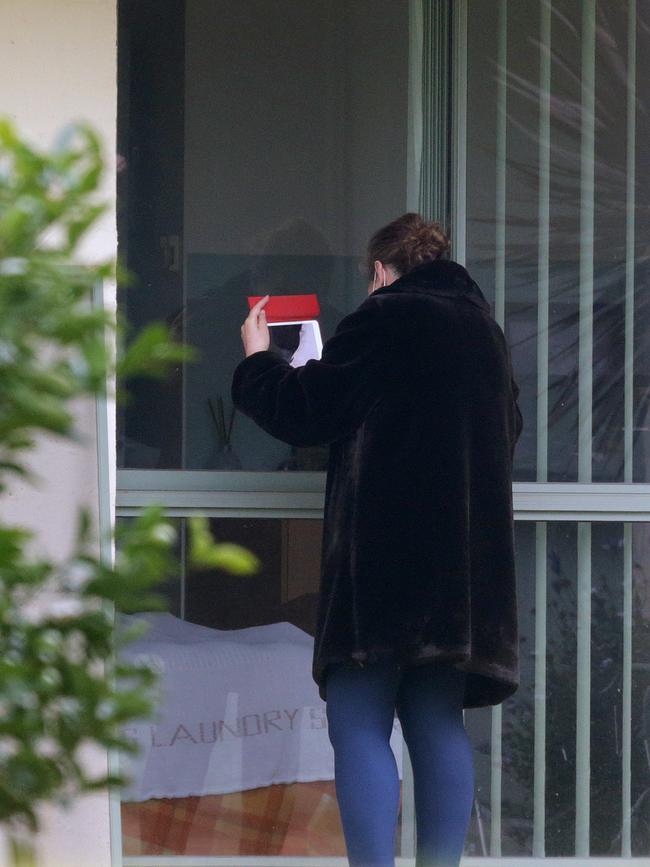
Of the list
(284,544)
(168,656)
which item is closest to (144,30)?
(284,544)

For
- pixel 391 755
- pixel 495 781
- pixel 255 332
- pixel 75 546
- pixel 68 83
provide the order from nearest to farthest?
pixel 75 546, pixel 391 755, pixel 255 332, pixel 68 83, pixel 495 781

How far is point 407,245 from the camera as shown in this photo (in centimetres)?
316

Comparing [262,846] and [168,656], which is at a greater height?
[168,656]

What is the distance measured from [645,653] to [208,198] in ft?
5.31

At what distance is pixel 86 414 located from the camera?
129 inches

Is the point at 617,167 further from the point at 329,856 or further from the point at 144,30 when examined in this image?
the point at 329,856

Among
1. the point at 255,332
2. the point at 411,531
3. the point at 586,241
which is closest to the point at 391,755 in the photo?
the point at 411,531

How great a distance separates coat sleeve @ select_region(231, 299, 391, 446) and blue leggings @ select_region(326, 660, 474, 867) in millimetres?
498

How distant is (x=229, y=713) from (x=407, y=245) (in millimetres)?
1284

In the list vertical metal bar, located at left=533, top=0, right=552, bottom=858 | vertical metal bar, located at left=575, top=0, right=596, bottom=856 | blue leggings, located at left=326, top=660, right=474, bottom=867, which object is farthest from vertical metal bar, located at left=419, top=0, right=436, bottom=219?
blue leggings, located at left=326, top=660, right=474, bottom=867

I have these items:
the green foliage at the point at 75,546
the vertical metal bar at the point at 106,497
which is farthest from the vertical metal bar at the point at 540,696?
the green foliage at the point at 75,546

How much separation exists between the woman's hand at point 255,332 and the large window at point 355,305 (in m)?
0.38

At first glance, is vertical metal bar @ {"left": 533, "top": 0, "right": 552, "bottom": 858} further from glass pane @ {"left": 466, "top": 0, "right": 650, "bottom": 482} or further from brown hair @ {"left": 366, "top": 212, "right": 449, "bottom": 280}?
brown hair @ {"left": 366, "top": 212, "right": 449, "bottom": 280}

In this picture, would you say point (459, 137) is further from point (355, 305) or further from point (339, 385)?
point (339, 385)
